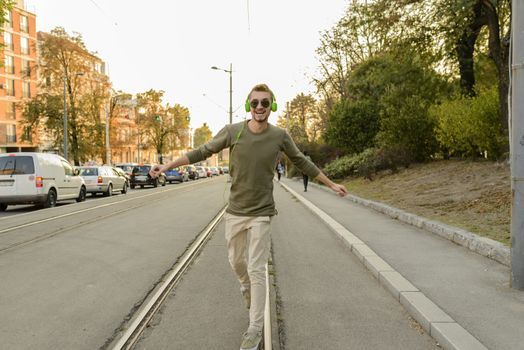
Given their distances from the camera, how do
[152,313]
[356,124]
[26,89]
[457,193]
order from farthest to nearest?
1. [26,89]
2. [356,124]
3. [457,193]
4. [152,313]

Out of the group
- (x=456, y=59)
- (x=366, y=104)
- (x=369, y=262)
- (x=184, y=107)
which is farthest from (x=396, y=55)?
(x=184, y=107)

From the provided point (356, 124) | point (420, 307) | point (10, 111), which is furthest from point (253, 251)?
point (10, 111)

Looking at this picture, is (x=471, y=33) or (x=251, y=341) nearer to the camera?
(x=251, y=341)

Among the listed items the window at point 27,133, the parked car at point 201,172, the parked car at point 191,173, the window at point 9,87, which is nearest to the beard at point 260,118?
the window at point 27,133

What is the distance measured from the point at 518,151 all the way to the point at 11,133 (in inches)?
2220

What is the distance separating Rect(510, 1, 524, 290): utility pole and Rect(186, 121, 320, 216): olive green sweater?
270 cm

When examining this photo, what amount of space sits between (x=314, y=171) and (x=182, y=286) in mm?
2282

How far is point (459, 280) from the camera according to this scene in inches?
211

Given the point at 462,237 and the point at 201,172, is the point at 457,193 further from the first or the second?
the point at 201,172

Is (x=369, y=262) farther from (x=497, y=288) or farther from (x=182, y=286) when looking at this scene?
(x=182, y=286)

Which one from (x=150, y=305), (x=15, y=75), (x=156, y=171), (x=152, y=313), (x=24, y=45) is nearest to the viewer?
(x=156, y=171)

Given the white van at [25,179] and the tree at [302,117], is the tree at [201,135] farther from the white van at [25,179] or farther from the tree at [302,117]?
the white van at [25,179]

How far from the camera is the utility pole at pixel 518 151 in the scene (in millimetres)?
4910

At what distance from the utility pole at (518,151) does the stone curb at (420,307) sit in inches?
42.0
